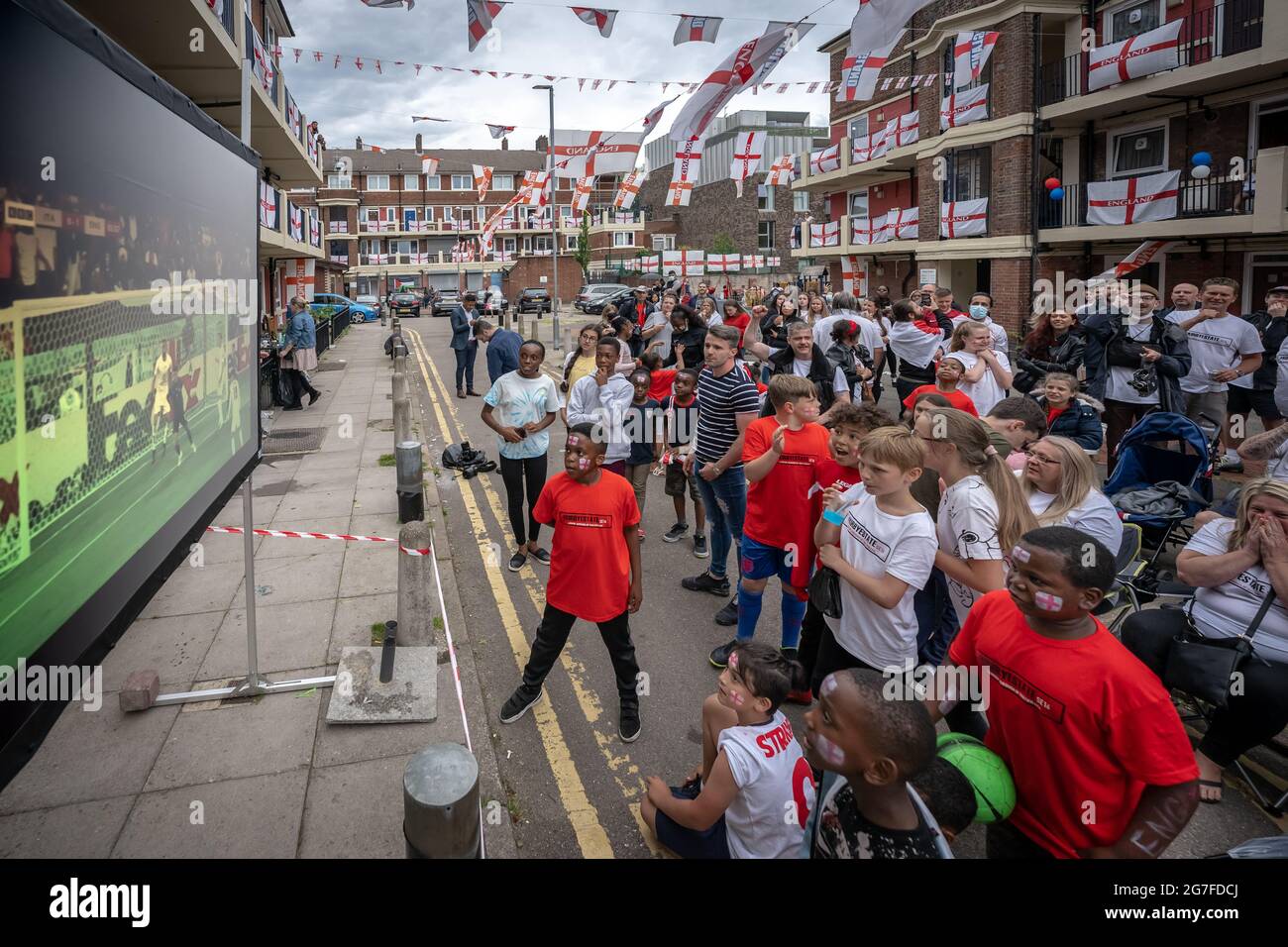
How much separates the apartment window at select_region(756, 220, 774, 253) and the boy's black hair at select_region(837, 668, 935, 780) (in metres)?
56.2

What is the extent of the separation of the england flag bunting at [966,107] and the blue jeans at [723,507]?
20.8 metres

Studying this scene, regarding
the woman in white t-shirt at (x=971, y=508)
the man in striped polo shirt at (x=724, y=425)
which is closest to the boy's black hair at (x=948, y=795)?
the woman in white t-shirt at (x=971, y=508)

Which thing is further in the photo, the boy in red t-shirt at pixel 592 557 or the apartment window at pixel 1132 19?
the apartment window at pixel 1132 19

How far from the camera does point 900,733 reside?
89.7 inches

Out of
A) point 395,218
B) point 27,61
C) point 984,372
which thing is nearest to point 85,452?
point 27,61

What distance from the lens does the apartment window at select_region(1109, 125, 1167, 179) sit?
64.8 ft

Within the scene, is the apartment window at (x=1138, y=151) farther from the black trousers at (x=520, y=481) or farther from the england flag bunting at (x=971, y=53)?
the black trousers at (x=520, y=481)

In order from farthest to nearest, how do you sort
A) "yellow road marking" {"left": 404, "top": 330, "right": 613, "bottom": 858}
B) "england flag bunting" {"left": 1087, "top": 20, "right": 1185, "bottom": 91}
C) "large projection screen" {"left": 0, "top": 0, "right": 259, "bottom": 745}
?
"england flag bunting" {"left": 1087, "top": 20, "right": 1185, "bottom": 91}, "yellow road marking" {"left": 404, "top": 330, "right": 613, "bottom": 858}, "large projection screen" {"left": 0, "top": 0, "right": 259, "bottom": 745}

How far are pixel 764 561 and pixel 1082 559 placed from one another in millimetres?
2675

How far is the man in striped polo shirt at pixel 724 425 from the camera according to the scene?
20.5 feet

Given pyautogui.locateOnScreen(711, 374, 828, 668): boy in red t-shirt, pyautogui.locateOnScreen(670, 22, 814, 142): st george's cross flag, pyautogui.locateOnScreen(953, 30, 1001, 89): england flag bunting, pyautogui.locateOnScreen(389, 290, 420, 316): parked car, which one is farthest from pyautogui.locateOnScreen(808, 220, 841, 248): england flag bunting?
pyautogui.locateOnScreen(711, 374, 828, 668): boy in red t-shirt

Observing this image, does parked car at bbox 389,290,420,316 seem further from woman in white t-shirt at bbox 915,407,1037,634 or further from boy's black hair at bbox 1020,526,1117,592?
boy's black hair at bbox 1020,526,1117,592

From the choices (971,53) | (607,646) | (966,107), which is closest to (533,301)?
(966,107)

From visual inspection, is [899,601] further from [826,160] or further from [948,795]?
[826,160]
